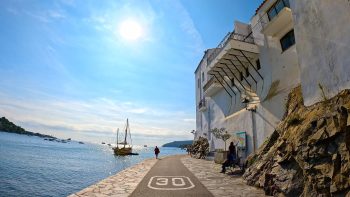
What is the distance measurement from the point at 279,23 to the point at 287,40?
1342 mm

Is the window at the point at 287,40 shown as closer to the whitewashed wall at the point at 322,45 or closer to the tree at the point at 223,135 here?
the whitewashed wall at the point at 322,45

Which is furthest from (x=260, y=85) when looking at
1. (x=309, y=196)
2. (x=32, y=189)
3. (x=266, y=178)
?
(x=32, y=189)

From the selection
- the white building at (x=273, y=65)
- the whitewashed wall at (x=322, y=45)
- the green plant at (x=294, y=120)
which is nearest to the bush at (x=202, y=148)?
the white building at (x=273, y=65)

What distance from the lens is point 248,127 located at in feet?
68.4

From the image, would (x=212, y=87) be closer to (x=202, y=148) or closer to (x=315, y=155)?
(x=202, y=148)

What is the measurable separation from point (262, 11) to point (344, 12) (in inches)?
512

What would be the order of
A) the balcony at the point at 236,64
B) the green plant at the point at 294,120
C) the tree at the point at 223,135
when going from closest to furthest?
the green plant at the point at 294,120 < the balcony at the point at 236,64 < the tree at the point at 223,135

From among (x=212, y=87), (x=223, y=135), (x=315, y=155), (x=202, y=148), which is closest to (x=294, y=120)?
(x=315, y=155)

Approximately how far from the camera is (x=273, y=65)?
18.7 meters

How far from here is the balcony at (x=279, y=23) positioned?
53.8 ft

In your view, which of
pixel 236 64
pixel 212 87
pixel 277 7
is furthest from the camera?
pixel 212 87

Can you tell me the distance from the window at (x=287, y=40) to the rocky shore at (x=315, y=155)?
763 cm

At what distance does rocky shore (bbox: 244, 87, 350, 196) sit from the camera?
267 inches

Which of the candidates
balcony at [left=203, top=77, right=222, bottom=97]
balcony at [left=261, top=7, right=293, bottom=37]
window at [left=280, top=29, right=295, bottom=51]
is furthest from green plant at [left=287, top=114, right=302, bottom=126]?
balcony at [left=203, top=77, right=222, bottom=97]
